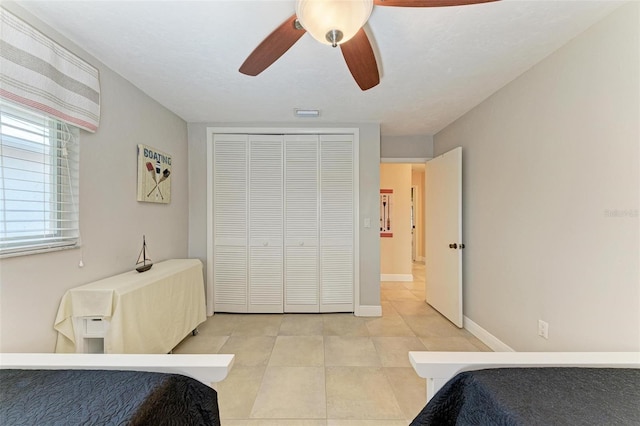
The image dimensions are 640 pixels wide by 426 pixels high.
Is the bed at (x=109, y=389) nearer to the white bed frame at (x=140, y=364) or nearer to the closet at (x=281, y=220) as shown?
the white bed frame at (x=140, y=364)

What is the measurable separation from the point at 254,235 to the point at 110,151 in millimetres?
1671

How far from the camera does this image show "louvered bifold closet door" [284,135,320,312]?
3301 mm

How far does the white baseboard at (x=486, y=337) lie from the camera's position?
2.36m

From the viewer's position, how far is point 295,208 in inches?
130

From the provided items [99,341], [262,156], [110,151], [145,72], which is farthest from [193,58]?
[99,341]

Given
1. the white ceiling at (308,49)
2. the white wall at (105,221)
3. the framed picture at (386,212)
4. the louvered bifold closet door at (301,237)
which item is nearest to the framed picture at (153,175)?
the white wall at (105,221)

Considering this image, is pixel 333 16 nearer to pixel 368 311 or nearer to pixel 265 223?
pixel 265 223

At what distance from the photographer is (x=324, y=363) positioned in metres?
2.21

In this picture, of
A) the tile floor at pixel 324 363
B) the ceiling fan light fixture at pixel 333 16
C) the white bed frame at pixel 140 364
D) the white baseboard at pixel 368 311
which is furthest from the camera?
the white baseboard at pixel 368 311

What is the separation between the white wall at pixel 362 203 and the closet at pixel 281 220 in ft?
0.44

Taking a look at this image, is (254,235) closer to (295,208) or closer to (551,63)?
(295,208)

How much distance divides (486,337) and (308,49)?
2.96 metres

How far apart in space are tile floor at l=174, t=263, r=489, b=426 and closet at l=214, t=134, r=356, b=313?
Result: 0.96 ft

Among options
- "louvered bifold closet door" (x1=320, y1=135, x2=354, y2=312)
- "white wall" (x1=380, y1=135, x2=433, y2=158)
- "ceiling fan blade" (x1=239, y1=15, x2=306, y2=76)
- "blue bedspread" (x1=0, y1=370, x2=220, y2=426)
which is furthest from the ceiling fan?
"white wall" (x1=380, y1=135, x2=433, y2=158)
